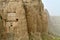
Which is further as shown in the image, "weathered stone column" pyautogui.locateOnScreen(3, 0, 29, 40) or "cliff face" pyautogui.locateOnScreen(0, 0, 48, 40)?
"cliff face" pyautogui.locateOnScreen(0, 0, 48, 40)

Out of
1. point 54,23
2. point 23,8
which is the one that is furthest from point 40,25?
point 54,23

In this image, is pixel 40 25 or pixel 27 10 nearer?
pixel 27 10

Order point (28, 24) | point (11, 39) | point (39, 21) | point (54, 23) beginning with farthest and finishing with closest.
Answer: point (54, 23), point (39, 21), point (28, 24), point (11, 39)

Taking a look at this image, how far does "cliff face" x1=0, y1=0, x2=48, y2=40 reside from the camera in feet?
75.6

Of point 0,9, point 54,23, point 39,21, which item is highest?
point 0,9

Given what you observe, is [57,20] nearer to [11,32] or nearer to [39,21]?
[39,21]

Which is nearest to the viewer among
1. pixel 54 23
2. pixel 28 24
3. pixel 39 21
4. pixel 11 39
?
pixel 11 39

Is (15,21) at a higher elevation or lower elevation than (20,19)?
lower

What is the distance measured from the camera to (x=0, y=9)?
23.8 m

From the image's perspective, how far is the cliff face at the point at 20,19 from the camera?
23.0 m

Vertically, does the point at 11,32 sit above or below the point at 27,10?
below

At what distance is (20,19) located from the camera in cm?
2320

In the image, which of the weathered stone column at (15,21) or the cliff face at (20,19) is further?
the cliff face at (20,19)

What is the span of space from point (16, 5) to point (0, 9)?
5.89 feet
